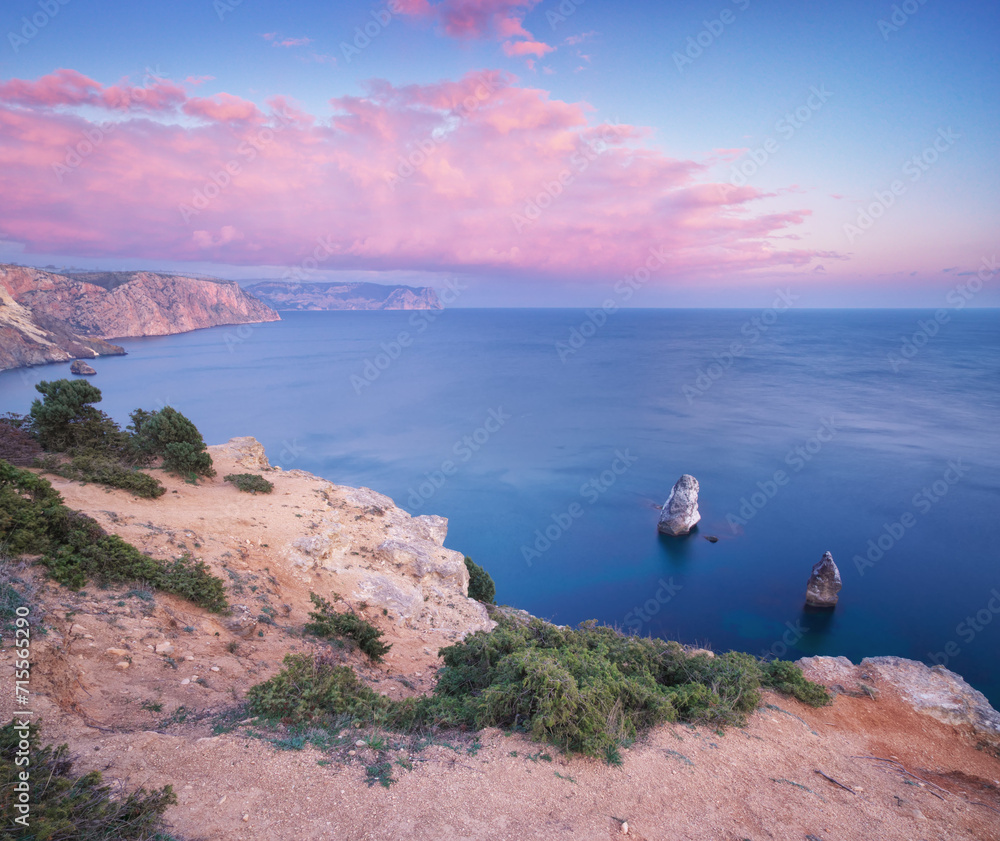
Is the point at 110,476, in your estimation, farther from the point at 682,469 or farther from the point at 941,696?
the point at 682,469

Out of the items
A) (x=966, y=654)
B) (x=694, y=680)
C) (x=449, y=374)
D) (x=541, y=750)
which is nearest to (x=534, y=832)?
(x=541, y=750)

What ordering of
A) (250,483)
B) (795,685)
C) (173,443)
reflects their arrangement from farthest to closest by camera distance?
(250,483) → (173,443) → (795,685)

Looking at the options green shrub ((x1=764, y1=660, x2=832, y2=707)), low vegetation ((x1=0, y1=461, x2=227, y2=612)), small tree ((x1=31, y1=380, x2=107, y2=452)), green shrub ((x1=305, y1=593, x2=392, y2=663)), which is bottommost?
green shrub ((x1=764, y1=660, x2=832, y2=707))

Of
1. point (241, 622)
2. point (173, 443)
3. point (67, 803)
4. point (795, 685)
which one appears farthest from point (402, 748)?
point (173, 443)

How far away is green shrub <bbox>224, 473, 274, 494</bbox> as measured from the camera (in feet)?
51.1

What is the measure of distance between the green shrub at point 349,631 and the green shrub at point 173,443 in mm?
8124

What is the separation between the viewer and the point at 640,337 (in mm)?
133250

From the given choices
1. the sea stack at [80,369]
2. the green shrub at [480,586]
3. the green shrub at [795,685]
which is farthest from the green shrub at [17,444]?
the sea stack at [80,369]

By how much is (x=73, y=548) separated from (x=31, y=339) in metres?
81.6

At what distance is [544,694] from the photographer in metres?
6.83

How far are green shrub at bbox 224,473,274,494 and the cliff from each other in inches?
3259

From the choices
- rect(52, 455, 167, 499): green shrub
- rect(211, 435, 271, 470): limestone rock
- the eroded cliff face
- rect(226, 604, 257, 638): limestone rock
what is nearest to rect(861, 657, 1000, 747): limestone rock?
rect(226, 604, 257, 638): limestone rock

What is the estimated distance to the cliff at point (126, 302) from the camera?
84.5m

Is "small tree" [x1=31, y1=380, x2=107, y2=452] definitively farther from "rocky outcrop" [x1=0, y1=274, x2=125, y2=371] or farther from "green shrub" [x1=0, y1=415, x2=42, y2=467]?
"rocky outcrop" [x1=0, y1=274, x2=125, y2=371]
